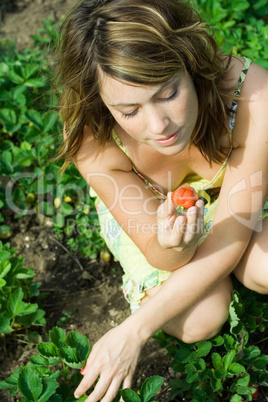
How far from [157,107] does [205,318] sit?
2.54 ft

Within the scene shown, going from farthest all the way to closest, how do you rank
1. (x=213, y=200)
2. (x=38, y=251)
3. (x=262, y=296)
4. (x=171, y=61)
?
(x=38, y=251), (x=213, y=200), (x=262, y=296), (x=171, y=61)

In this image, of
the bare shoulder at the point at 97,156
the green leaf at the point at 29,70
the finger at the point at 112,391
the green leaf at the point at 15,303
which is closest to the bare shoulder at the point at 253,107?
the bare shoulder at the point at 97,156

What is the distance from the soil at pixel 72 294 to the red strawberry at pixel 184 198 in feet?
2.64

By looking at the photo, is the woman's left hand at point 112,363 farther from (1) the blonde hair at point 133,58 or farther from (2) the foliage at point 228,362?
(1) the blonde hair at point 133,58

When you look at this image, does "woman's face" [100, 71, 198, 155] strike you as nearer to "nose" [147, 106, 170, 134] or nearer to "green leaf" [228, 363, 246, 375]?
"nose" [147, 106, 170, 134]

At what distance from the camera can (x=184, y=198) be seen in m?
1.65

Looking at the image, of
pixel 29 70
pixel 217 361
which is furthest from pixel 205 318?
pixel 29 70

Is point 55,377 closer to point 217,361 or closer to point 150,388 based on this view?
point 150,388

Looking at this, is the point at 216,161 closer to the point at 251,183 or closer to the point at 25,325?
the point at 251,183

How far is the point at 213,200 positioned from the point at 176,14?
835 millimetres

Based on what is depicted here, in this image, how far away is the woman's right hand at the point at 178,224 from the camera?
156 cm

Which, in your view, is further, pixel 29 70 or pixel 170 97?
pixel 29 70

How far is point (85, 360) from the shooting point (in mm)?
1829

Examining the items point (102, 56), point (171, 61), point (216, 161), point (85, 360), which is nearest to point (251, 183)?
point (216, 161)
